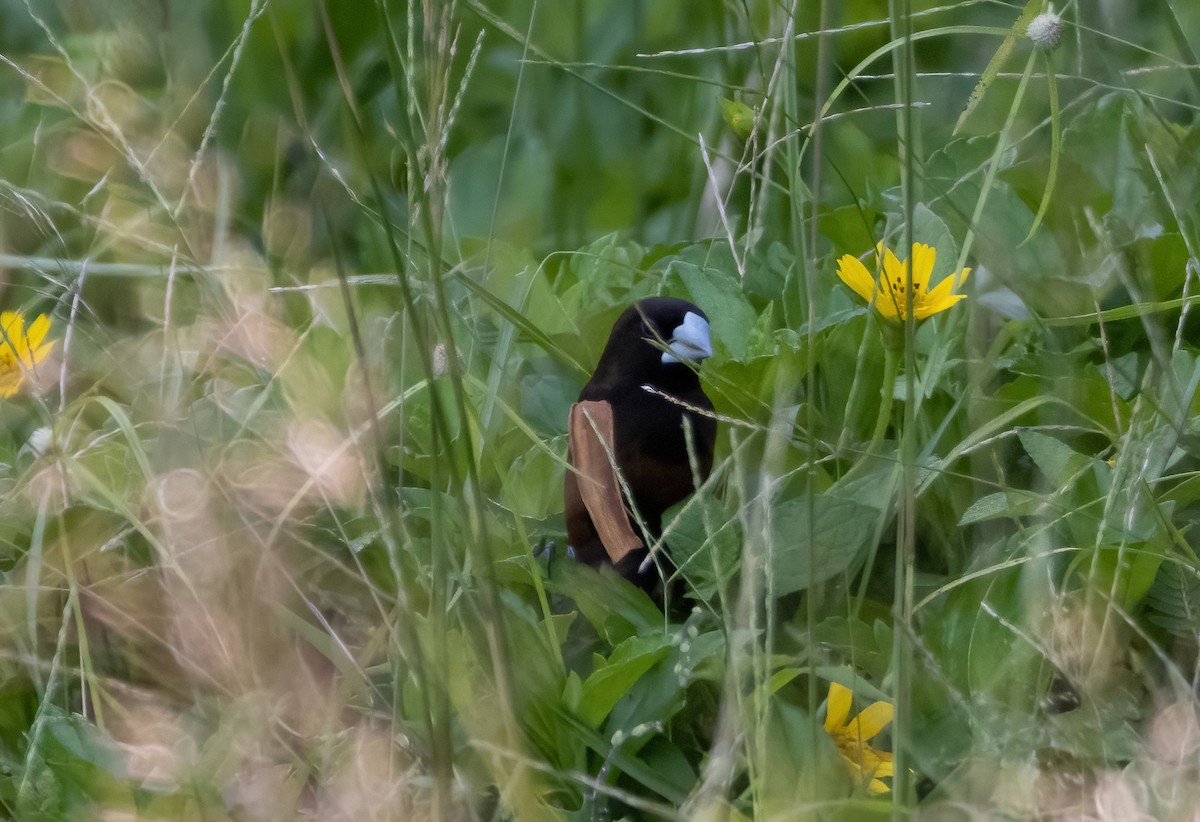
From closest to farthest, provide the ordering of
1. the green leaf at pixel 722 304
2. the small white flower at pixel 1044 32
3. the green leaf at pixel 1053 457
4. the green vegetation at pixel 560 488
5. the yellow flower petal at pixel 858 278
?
the green vegetation at pixel 560 488 < the small white flower at pixel 1044 32 < the green leaf at pixel 1053 457 < the yellow flower petal at pixel 858 278 < the green leaf at pixel 722 304

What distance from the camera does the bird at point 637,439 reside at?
3.40 ft

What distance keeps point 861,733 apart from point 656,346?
471mm

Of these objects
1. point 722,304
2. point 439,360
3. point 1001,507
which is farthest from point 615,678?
point 722,304

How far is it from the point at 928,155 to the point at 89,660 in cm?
104

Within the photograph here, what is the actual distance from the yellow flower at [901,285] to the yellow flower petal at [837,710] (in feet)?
0.94

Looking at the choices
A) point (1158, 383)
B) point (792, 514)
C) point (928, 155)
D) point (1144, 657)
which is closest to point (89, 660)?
point (792, 514)

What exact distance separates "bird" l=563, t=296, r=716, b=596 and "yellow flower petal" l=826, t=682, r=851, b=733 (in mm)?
218

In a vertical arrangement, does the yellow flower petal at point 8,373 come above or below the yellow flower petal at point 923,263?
below

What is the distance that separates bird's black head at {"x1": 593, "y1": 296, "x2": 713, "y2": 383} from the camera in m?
1.17

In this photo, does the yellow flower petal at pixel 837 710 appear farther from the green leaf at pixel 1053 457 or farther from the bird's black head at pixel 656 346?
the bird's black head at pixel 656 346

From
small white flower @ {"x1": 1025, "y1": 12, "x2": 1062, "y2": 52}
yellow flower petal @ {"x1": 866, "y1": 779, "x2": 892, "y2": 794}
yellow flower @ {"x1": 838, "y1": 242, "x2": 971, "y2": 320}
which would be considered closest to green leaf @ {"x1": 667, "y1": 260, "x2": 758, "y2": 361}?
yellow flower @ {"x1": 838, "y1": 242, "x2": 971, "y2": 320}

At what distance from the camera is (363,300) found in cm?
153

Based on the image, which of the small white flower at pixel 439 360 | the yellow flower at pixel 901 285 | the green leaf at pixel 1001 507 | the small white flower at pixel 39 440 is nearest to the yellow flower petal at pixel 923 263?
the yellow flower at pixel 901 285

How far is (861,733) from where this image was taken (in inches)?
30.6
